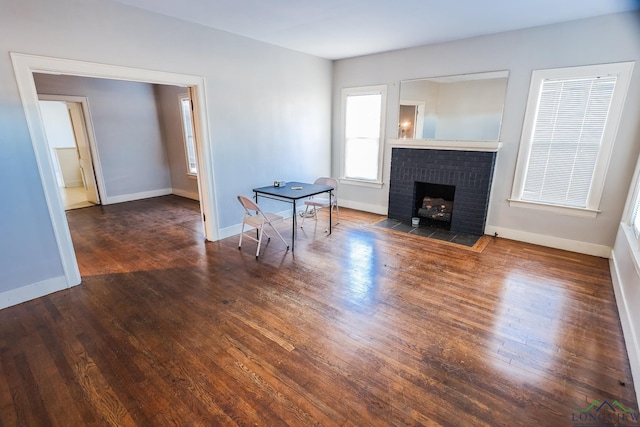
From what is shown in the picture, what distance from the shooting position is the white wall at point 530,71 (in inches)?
124

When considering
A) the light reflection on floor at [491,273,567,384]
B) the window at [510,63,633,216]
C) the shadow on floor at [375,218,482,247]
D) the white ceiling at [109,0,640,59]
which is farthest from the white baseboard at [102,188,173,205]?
the window at [510,63,633,216]

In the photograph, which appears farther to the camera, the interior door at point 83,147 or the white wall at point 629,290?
the interior door at point 83,147

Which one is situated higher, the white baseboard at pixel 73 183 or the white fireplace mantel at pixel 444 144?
the white fireplace mantel at pixel 444 144

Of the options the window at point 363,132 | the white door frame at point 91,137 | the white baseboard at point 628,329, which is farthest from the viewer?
the white door frame at point 91,137

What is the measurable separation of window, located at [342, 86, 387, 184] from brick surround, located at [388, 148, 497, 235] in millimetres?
519

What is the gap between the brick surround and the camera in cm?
410

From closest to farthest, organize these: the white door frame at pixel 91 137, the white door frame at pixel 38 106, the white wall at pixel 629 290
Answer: the white wall at pixel 629 290, the white door frame at pixel 38 106, the white door frame at pixel 91 137

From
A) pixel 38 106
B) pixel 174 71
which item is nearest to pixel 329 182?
pixel 174 71

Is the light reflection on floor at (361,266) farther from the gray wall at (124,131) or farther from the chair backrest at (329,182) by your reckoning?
the gray wall at (124,131)

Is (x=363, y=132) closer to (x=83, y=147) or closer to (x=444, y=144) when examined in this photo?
(x=444, y=144)

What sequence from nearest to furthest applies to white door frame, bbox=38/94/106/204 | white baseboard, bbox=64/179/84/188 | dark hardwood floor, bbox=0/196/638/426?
dark hardwood floor, bbox=0/196/638/426 < white door frame, bbox=38/94/106/204 < white baseboard, bbox=64/179/84/188

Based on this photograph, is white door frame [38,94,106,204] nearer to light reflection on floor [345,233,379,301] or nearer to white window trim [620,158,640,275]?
light reflection on floor [345,233,379,301]

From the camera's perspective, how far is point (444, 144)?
14.1 ft

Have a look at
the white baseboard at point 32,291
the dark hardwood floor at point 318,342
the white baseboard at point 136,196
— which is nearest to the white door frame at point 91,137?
the white baseboard at point 136,196
